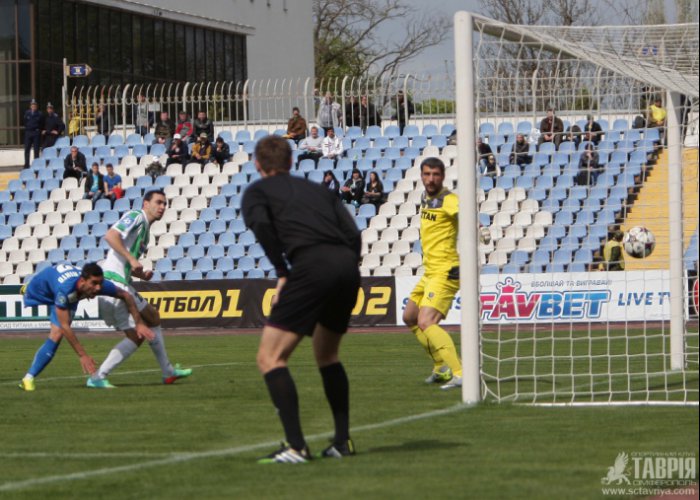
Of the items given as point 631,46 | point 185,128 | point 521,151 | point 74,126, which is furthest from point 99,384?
point 74,126

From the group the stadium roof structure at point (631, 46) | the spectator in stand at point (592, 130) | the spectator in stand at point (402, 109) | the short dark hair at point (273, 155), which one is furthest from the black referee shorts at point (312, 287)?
the spectator in stand at point (402, 109)

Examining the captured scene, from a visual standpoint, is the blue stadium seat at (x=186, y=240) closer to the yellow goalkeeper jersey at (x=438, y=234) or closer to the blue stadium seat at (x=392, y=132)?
the blue stadium seat at (x=392, y=132)

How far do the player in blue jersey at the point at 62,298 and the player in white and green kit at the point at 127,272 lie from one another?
18 cm

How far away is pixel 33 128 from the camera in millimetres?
37062

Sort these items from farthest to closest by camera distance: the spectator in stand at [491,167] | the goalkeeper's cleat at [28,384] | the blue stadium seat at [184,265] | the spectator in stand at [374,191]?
1. the blue stadium seat at [184,265]
2. the spectator in stand at [374,191]
3. the spectator in stand at [491,167]
4. the goalkeeper's cleat at [28,384]

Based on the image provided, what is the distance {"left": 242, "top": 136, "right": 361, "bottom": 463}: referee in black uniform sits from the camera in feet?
26.0

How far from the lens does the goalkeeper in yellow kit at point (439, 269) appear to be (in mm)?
12922

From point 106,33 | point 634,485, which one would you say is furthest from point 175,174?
point 634,485

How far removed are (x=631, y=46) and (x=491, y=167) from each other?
12.3 ft

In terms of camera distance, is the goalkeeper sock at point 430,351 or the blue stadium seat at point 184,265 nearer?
the goalkeeper sock at point 430,351

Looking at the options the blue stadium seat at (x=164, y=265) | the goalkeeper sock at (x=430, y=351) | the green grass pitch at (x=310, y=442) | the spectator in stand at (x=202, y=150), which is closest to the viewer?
the green grass pitch at (x=310, y=442)

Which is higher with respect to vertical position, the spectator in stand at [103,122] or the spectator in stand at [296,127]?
the spectator in stand at [103,122]

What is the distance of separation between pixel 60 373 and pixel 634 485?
10.8 metres

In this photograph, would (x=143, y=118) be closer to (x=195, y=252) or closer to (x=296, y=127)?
(x=296, y=127)
